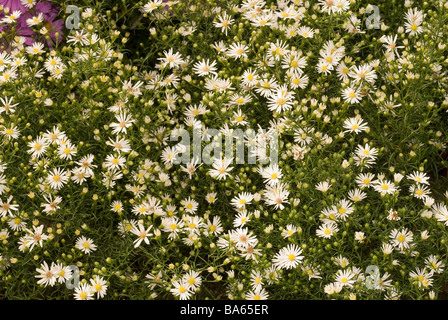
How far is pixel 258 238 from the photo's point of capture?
2.83 meters

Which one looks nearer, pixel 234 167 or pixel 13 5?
pixel 234 167

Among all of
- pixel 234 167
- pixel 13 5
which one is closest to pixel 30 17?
pixel 13 5

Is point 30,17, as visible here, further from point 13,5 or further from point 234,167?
point 234,167

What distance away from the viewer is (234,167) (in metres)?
2.95

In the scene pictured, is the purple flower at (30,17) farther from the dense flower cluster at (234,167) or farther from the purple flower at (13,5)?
the dense flower cluster at (234,167)

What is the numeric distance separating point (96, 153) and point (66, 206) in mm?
351

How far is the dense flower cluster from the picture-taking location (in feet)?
8.70

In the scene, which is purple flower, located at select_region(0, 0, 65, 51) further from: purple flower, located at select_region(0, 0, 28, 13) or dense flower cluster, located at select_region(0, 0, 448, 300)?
dense flower cluster, located at select_region(0, 0, 448, 300)

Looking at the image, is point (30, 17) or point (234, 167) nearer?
point (234, 167)

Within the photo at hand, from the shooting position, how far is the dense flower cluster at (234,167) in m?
2.65

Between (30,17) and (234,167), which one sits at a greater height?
(30,17)

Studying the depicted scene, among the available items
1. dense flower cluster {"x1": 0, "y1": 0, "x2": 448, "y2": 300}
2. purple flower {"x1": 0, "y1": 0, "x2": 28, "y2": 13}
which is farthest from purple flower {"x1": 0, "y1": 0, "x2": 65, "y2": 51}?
dense flower cluster {"x1": 0, "y1": 0, "x2": 448, "y2": 300}

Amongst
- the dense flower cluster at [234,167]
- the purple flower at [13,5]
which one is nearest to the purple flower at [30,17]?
the purple flower at [13,5]

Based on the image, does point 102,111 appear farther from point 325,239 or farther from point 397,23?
point 397,23
